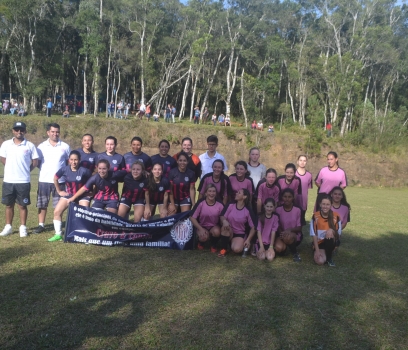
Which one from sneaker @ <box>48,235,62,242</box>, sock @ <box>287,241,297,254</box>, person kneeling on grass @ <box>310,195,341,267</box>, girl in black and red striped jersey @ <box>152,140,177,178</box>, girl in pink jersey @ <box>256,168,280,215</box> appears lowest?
sneaker @ <box>48,235,62,242</box>

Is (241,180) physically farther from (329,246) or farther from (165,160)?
(329,246)

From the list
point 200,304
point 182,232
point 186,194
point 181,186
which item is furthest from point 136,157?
point 200,304

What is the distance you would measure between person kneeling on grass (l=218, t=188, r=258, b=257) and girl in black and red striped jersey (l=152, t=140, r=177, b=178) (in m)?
1.63

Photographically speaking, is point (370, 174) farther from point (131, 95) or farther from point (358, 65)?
point (131, 95)

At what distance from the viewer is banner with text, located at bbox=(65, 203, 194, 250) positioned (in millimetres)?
6727

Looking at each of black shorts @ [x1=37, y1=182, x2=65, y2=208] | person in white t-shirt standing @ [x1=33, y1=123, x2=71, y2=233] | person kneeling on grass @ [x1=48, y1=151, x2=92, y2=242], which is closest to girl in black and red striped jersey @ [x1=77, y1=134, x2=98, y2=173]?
person kneeling on grass @ [x1=48, y1=151, x2=92, y2=242]

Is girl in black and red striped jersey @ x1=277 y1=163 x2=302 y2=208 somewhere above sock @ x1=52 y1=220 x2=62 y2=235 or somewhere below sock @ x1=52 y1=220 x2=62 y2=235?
above

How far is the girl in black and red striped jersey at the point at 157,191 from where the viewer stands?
7184mm

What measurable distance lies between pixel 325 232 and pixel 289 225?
584 millimetres

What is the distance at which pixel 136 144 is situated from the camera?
24.9ft

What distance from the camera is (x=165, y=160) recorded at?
7781 mm

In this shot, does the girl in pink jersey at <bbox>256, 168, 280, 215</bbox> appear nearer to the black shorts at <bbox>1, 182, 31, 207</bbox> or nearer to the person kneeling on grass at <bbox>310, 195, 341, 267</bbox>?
the person kneeling on grass at <bbox>310, 195, 341, 267</bbox>

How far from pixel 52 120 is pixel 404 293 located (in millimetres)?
32447

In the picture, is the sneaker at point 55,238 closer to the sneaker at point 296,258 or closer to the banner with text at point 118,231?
the banner with text at point 118,231
